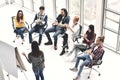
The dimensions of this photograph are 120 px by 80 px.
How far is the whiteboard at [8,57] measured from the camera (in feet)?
19.5

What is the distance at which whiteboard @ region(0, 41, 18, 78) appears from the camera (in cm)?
594

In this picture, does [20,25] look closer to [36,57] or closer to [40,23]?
[40,23]

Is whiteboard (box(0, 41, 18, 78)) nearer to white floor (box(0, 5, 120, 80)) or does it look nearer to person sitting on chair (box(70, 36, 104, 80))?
white floor (box(0, 5, 120, 80))

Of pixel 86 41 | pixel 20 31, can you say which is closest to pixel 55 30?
pixel 20 31

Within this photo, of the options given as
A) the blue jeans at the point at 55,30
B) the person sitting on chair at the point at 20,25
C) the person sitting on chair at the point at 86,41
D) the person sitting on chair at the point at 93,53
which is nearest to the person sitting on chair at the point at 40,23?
the blue jeans at the point at 55,30

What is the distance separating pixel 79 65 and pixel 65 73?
514 millimetres

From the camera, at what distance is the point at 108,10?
332 inches

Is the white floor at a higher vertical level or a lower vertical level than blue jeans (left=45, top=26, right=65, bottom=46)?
lower

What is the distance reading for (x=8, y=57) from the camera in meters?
6.08

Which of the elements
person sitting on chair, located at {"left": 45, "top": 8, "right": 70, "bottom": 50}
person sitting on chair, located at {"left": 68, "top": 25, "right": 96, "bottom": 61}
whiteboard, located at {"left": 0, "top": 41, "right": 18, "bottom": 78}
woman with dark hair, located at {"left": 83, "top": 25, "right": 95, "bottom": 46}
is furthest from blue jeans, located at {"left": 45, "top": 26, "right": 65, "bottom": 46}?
whiteboard, located at {"left": 0, "top": 41, "right": 18, "bottom": 78}

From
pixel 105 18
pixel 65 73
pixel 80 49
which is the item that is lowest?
pixel 65 73

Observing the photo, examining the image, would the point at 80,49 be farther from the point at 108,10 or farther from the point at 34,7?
the point at 34,7

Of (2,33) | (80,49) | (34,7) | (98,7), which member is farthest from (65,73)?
(34,7)

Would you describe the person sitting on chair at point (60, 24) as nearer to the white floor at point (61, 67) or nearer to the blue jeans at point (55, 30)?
the blue jeans at point (55, 30)
